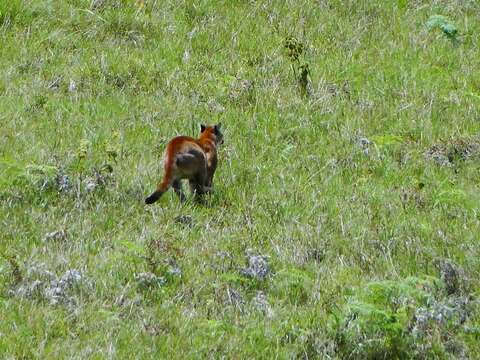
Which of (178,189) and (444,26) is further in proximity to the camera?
(444,26)

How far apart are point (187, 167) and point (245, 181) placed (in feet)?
3.13

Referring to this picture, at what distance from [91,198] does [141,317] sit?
2392 mm

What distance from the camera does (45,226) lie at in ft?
31.0

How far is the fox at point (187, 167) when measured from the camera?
1016cm

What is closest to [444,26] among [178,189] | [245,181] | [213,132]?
[213,132]

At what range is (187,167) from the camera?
34.0ft

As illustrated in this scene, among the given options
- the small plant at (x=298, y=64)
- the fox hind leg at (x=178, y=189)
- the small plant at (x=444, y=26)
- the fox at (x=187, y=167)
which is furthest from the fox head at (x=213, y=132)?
the small plant at (x=444, y=26)

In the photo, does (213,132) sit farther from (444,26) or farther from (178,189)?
(444,26)

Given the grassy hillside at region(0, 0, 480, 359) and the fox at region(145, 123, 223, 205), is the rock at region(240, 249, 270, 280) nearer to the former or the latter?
the grassy hillside at region(0, 0, 480, 359)

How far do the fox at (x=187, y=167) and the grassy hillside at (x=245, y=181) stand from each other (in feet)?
0.58

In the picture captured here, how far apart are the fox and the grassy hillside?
0.58 ft

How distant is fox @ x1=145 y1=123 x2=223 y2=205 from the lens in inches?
400

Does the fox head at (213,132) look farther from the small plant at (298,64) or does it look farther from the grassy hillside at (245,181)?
the small plant at (298,64)

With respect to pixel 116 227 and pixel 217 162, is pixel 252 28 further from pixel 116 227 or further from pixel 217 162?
pixel 116 227
